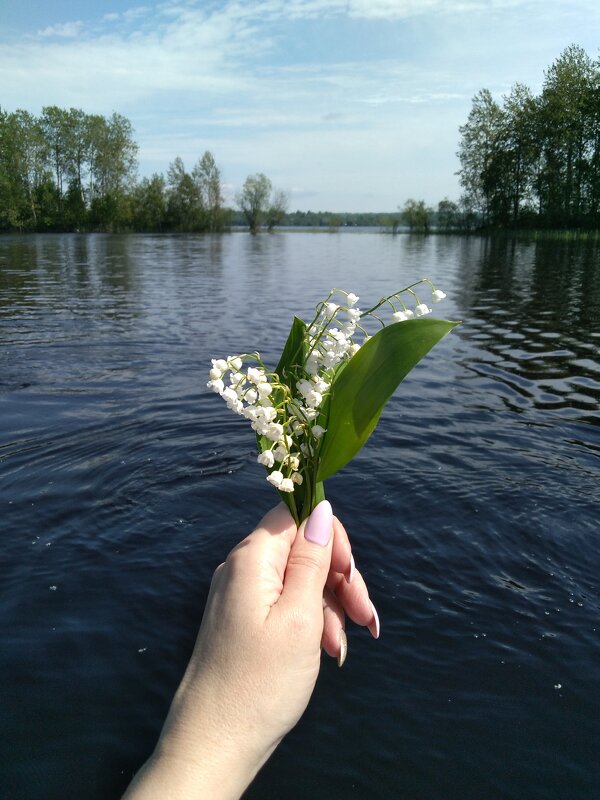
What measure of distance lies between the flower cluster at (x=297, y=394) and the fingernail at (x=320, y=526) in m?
0.14

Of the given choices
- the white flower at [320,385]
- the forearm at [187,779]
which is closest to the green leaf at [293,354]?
the white flower at [320,385]

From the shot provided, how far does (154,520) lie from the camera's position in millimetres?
4551

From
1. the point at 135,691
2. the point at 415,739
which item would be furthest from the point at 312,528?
the point at 135,691

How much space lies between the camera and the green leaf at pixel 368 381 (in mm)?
2041

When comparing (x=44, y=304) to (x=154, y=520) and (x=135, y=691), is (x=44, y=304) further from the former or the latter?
(x=135, y=691)

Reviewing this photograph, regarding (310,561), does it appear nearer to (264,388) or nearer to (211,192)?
(264,388)

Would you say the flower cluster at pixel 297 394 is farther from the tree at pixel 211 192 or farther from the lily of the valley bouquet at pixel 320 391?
the tree at pixel 211 192

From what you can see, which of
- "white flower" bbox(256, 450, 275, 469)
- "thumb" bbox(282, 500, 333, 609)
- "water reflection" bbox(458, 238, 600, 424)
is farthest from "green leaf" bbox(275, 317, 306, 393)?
"water reflection" bbox(458, 238, 600, 424)

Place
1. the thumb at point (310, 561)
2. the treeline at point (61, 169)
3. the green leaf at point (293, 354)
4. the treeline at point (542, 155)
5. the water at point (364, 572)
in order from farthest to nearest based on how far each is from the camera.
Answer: the treeline at point (61, 169) < the treeline at point (542, 155) < the water at point (364, 572) < the green leaf at point (293, 354) < the thumb at point (310, 561)

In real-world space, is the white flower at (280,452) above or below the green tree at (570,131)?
below

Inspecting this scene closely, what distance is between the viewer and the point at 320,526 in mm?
2055

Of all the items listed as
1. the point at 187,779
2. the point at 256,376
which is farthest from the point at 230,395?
the point at 187,779

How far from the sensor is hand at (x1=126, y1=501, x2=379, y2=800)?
1.54 metres

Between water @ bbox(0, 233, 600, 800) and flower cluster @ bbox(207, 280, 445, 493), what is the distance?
4.32ft
